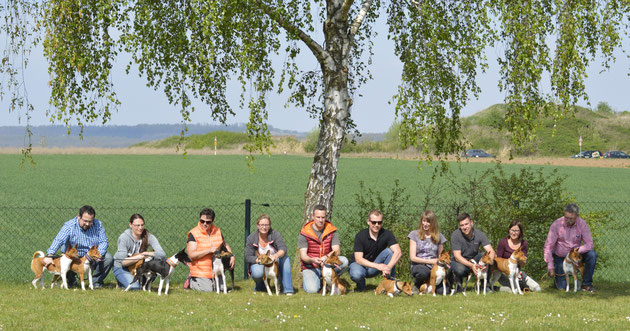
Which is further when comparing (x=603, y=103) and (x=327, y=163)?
(x=603, y=103)

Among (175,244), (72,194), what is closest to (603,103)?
(72,194)

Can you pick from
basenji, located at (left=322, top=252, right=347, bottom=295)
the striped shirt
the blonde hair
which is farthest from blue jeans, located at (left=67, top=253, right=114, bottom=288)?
the blonde hair

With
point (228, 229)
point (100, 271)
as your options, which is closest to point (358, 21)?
point (100, 271)

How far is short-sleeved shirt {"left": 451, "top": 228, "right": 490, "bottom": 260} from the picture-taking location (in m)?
10.2

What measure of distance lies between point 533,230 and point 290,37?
5101 mm

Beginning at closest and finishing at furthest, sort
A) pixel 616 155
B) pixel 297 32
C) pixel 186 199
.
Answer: pixel 297 32 → pixel 186 199 → pixel 616 155

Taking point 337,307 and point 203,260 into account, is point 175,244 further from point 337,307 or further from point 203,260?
point 337,307

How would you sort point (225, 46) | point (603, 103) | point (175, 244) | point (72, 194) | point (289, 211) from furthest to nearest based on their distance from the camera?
point (603, 103) < point (72, 194) < point (289, 211) < point (175, 244) < point (225, 46)

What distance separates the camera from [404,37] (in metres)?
12.3

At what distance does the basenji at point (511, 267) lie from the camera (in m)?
9.86

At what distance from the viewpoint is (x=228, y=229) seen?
19062 mm

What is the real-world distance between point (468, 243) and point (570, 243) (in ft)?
5.12

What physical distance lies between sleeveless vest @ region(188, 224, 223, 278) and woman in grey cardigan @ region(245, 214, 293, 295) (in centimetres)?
45

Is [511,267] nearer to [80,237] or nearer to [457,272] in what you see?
[457,272]
